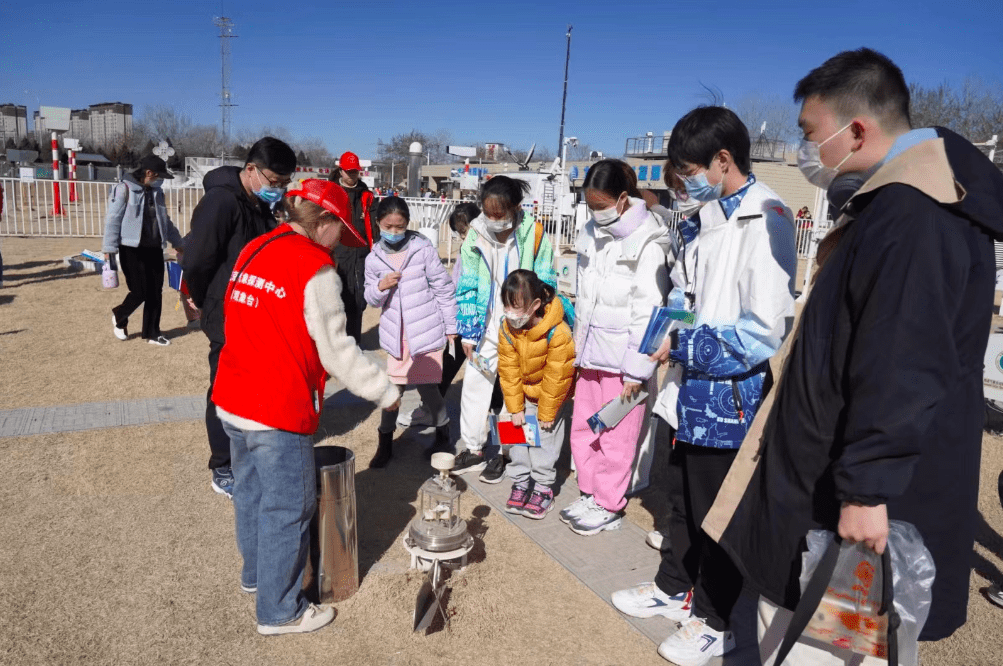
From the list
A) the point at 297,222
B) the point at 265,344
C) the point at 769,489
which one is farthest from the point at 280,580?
the point at 769,489

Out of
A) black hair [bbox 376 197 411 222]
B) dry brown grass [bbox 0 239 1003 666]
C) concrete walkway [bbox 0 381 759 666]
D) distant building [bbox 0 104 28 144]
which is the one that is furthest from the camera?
distant building [bbox 0 104 28 144]

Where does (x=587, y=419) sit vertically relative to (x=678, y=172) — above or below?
below

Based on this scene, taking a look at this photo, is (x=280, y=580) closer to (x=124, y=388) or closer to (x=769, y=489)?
(x=769, y=489)

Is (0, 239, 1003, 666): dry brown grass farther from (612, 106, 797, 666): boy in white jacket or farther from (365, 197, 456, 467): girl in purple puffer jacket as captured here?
(365, 197, 456, 467): girl in purple puffer jacket

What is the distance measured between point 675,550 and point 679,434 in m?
0.63

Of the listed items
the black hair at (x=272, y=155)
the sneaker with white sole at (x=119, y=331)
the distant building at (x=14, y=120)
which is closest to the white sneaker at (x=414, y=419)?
the black hair at (x=272, y=155)

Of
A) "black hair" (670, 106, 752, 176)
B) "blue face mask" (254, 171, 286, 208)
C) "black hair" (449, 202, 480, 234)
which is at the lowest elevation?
"black hair" (449, 202, 480, 234)

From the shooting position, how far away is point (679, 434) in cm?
275

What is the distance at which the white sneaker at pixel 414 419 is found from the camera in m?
5.45

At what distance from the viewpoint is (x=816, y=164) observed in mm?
2008

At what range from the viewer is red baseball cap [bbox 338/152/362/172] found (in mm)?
6688

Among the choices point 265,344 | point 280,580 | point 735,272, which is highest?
point 735,272

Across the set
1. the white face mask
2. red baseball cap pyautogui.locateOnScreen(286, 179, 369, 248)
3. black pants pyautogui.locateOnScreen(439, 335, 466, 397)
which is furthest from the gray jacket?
the white face mask

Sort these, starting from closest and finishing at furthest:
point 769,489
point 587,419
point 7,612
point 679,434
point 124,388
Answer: point 769,489 < point 679,434 < point 7,612 < point 587,419 < point 124,388
